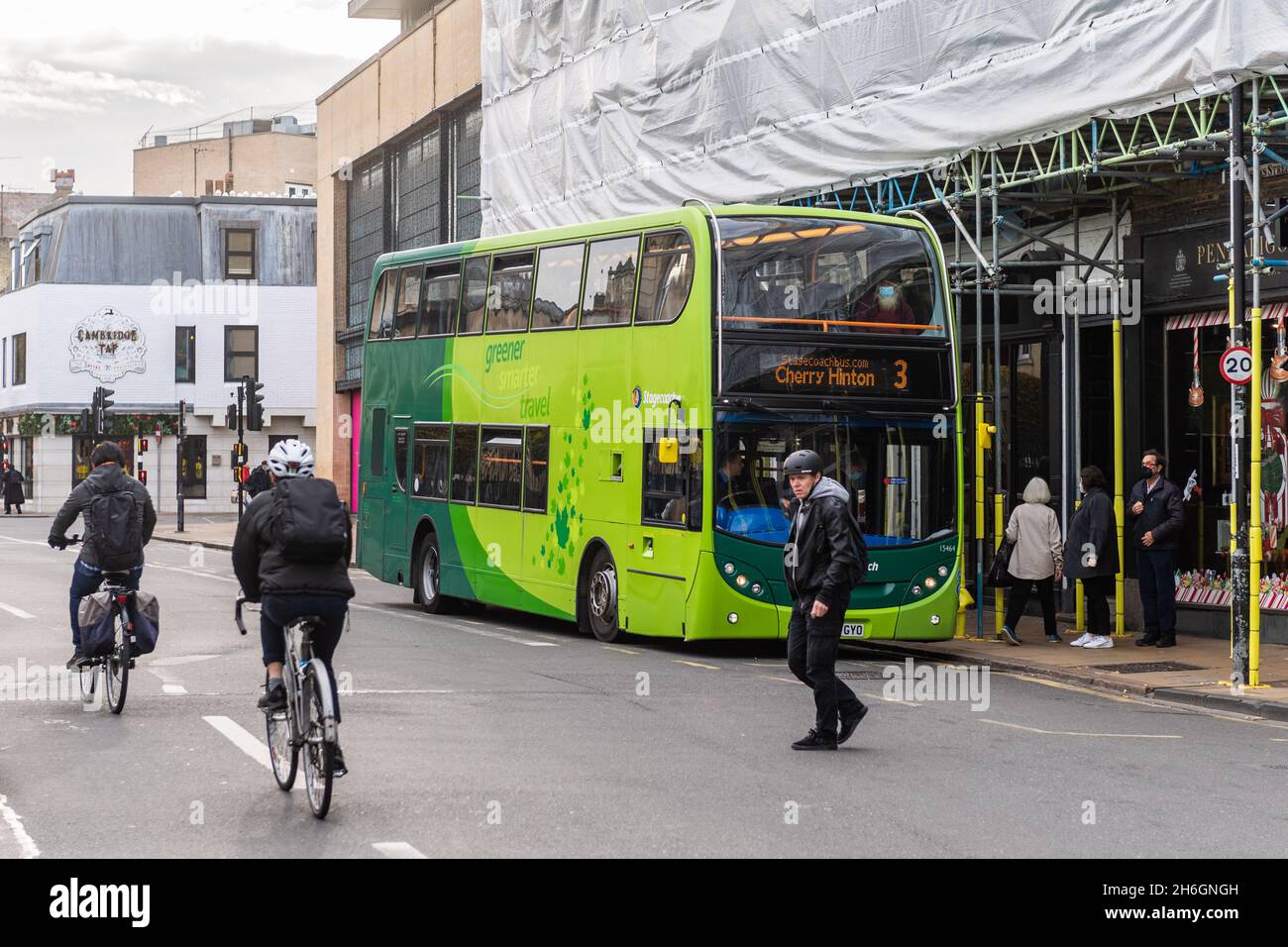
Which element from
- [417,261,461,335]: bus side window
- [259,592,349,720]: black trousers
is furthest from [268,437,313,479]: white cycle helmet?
[417,261,461,335]: bus side window

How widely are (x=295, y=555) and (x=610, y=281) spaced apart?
29.5 ft

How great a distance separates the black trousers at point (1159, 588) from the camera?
17.2 m

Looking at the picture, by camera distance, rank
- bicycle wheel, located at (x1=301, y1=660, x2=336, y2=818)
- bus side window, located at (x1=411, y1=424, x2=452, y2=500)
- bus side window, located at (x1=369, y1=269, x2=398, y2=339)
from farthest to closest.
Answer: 1. bus side window, located at (x1=369, y1=269, x2=398, y2=339)
2. bus side window, located at (x1=411, y1=424, x2=452, y2=500)
3. bicycle wheel, located at (x1=301, y1=660, x2=336, y2=818)

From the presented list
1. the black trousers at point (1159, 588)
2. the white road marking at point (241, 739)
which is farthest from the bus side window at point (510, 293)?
the white road marking at point (241, 739)

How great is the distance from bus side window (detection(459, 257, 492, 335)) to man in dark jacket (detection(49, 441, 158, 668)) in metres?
7.81

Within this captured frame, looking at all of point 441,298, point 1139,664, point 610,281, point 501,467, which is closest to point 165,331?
point 441,298

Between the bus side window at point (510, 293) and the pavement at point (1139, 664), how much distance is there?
4940 millimetres

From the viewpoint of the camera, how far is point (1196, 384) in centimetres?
1858

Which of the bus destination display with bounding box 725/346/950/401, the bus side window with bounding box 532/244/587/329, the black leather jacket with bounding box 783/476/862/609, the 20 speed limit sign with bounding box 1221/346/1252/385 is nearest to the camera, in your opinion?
the black leather jacket with bounding box 783/476/862/609

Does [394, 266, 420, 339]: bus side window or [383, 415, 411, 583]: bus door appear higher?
[394, 266, 420, 339]: bus side window

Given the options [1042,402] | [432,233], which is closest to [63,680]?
[1042,402]

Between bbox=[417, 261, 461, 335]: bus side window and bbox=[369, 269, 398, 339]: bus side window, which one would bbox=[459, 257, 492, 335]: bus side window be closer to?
bbox=[417, 261, 461, 335]: bus side window

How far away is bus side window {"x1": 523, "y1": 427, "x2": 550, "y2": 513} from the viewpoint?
1842 centimetres
